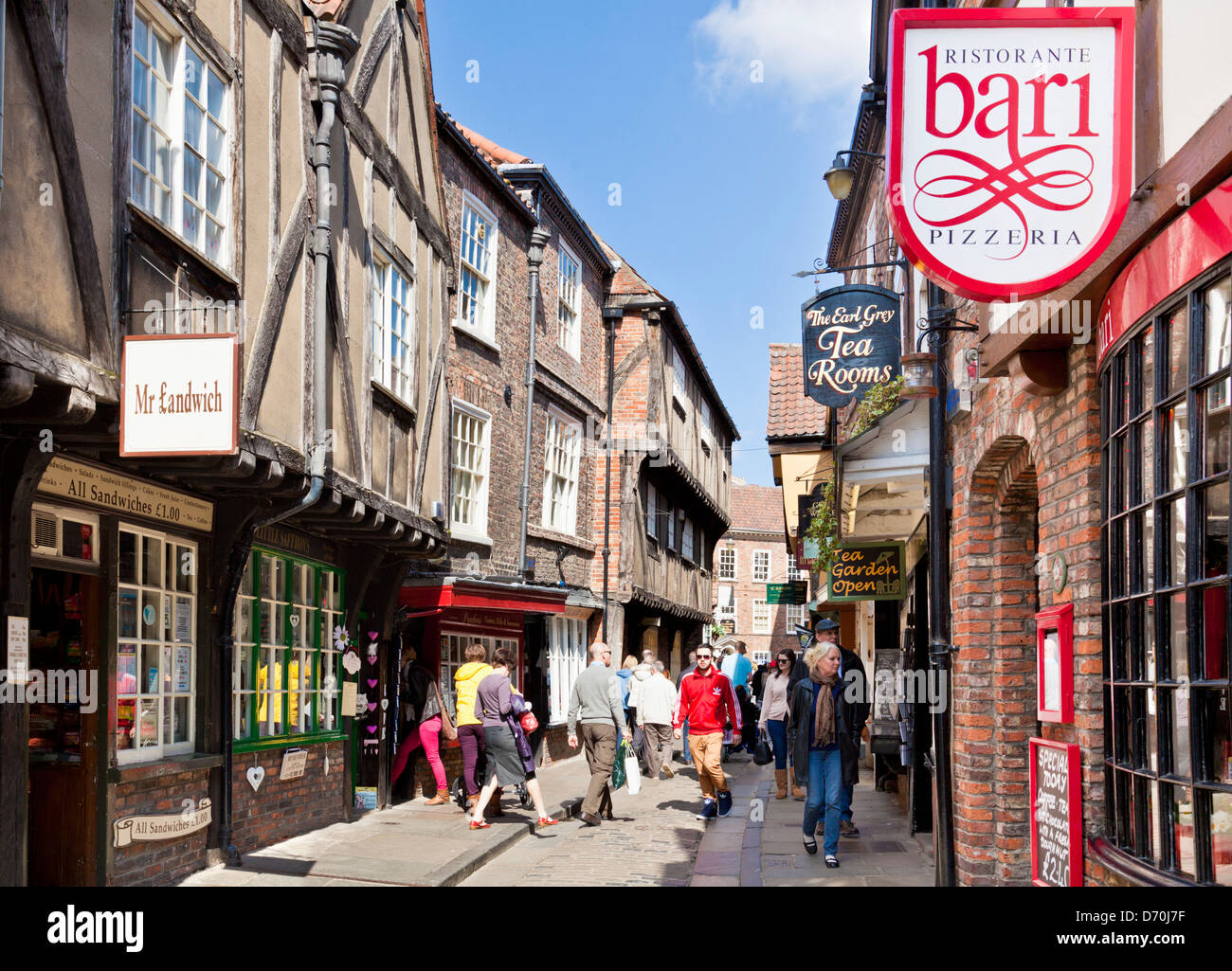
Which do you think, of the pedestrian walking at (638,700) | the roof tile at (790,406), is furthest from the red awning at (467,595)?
the roof tile at (790,406)

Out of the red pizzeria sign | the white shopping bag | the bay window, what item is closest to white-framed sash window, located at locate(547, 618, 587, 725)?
the white shopping bag

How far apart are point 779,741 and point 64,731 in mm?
8926

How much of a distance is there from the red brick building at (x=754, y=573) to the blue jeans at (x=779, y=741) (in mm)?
44368

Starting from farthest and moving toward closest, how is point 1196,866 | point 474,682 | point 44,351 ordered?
point 474,682 → point 44,351 → point 1196,866

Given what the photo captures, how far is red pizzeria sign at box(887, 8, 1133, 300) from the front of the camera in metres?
5.08

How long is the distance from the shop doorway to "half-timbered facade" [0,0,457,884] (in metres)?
0.02

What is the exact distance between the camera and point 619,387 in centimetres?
2300

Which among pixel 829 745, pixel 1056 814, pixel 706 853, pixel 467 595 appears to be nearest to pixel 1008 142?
pixel 1056 814

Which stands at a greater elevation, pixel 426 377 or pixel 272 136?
pixel 272 136

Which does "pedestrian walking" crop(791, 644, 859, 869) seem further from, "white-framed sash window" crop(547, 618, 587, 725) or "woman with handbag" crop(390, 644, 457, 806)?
"white-framed sash window" crop(547, 618, 587, 725)

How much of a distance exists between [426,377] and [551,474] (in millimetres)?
6856

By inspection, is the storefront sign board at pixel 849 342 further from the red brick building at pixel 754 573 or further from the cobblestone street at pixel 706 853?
the red brick building at pixel 754 573
